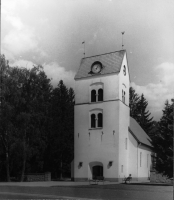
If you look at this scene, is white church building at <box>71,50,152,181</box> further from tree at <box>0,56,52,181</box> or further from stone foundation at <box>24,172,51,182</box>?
tree at <box>0,56,52,181</box>

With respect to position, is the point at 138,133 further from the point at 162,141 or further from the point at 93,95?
the point at 93,95

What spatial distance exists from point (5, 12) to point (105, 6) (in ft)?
17.3

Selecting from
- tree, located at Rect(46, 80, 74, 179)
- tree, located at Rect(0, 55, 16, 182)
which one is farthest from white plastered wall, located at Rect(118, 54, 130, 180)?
tree, located at Rect(0, 55, 16, 182)

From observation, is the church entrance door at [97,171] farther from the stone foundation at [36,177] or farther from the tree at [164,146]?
the tree at [164,146]

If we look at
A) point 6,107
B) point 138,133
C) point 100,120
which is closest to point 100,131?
point 100,120

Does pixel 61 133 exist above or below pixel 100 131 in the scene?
below

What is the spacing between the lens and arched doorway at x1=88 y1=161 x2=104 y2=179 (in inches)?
1016

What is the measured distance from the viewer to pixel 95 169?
25953 millimetres

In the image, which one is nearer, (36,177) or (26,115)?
(26,115)

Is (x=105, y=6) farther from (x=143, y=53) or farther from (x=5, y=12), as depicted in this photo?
(x=5, y=12)

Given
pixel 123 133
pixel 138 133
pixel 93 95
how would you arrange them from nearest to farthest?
pixel 93 95, pixel 123 133, pixel 138 133

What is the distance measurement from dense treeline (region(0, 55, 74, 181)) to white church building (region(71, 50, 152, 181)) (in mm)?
1557

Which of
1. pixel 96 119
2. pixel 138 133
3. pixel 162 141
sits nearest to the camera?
pixel 162 141

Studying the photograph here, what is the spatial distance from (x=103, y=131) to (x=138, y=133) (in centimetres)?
447
